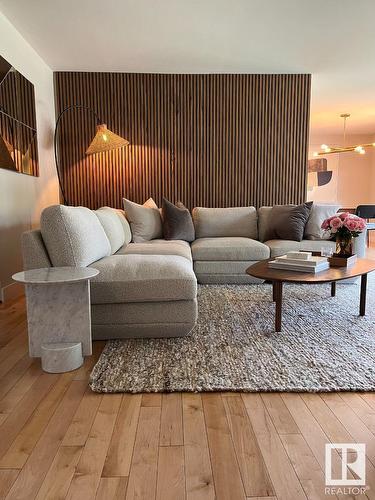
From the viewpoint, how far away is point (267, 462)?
4.07ft

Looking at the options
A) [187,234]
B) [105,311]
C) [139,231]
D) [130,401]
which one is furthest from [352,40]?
[130,401]

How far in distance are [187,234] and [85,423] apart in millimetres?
2918

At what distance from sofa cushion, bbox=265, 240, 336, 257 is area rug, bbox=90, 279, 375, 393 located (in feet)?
2.90

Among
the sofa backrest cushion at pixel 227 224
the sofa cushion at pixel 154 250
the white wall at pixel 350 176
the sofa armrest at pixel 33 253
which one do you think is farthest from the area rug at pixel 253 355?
the white wall at pixel 350 176

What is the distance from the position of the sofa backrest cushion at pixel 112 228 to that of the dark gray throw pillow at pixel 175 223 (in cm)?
80

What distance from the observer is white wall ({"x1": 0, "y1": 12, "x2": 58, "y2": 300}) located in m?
3.27

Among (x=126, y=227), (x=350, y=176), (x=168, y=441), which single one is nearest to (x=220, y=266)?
(x=126, y=227)

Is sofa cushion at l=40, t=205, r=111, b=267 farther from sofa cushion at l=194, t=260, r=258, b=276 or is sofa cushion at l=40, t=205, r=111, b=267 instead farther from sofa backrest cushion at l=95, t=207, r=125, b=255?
sofa cushion at l=194, t=260, r=258, b=276

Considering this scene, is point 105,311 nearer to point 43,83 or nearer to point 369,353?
point 369,353

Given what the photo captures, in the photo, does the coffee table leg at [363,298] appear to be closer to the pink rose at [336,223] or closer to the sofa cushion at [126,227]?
the pink rose at [336,223]

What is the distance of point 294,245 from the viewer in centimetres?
380

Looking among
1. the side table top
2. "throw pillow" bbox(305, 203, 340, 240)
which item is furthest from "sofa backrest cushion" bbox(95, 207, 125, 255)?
"throw pillow" bbox(305, 203, 340, 240)

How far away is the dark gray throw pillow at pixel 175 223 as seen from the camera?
4125 mm

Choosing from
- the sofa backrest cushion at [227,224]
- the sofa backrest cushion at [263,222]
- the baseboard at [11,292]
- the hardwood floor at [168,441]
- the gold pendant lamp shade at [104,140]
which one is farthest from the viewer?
the sofa backrest cushion at [227,224]
